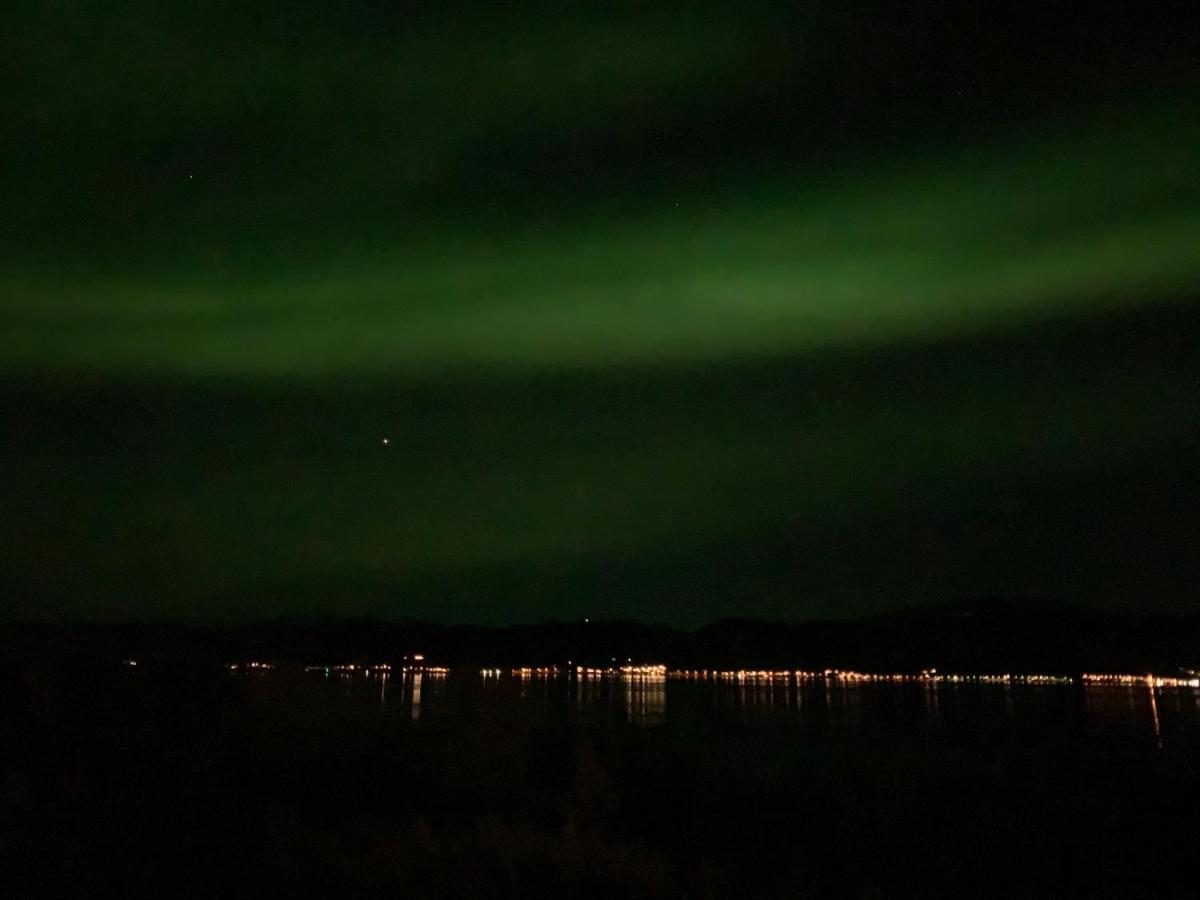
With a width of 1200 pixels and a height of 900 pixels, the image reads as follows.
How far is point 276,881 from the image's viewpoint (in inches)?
472

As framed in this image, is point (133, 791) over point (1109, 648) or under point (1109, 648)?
under

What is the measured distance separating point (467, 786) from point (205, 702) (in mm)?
4776

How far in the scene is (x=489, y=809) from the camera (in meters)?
18.0

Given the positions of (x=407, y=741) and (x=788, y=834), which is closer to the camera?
(x=788, y=834)

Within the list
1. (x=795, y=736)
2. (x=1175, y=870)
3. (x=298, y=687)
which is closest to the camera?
(x=1175, y=870)

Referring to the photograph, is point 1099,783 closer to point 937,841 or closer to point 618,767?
point 937,841

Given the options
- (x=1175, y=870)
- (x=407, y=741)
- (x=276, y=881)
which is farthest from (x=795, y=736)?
(x=276, y=881)

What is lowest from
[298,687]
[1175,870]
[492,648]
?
[1175,870]

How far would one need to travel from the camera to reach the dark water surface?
486 inches

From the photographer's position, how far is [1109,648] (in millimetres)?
185125

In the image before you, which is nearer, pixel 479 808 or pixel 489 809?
pixel 489 809

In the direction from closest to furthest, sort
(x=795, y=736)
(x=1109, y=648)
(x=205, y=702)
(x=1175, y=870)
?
(x=1175, y=870), (x=205, y=702), (x=795, y=736), (x=1109, y=648)

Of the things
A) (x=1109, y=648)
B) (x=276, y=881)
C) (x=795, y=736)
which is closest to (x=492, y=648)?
(x=1109, y=648)

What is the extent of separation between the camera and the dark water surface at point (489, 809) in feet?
40.5
